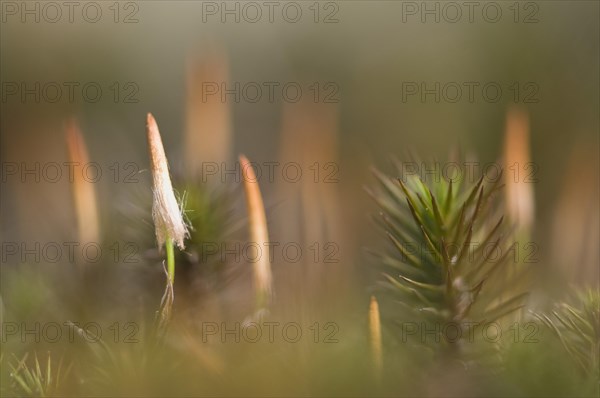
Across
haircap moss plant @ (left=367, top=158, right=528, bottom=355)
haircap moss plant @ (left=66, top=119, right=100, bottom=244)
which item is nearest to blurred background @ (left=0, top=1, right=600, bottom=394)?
haircap moss plant @ (left=66, top=119, right=100, bottom=244)

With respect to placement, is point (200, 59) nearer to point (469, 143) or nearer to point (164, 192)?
point (164, 192)

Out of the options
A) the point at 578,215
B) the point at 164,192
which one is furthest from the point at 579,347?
the point at 578,215

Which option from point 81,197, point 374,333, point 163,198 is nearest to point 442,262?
point 374,333

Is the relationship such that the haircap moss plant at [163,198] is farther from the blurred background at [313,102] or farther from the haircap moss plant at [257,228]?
the blurred background at [313,102]

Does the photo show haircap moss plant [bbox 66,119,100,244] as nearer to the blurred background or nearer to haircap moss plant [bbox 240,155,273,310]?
the blurred background

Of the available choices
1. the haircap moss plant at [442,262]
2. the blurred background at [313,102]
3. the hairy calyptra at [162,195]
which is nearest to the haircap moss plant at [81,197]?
the blurred background at [313,102]

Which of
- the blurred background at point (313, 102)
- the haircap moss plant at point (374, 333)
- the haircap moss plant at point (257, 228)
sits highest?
the blurred background at point (313, 102)
